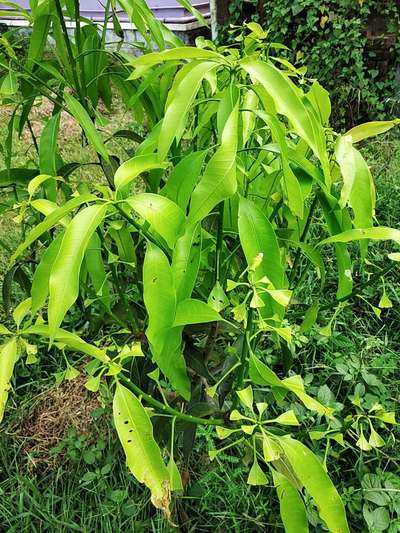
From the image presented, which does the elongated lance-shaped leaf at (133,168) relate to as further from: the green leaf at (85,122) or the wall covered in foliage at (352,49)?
the wall covered in foliage at (352,49)

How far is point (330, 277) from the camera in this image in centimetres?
183

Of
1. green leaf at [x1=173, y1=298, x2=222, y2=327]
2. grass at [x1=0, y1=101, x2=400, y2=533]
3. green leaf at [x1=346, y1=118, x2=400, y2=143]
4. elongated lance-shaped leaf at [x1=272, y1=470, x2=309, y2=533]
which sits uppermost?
green leaf at [x1=346, y1=118, x2=400, y2=143]

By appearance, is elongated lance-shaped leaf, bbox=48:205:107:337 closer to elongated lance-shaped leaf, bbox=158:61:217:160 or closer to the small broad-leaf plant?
the small broad-leaf plant

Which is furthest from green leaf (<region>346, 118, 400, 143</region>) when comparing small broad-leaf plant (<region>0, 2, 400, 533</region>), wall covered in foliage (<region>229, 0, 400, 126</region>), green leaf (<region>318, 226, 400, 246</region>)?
wall covered in foliage (<region>229, 0, 400, 126</region>)

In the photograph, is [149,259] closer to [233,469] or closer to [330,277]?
[233,469]

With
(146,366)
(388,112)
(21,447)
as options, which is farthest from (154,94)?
(388,112)

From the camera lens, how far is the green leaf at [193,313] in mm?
651

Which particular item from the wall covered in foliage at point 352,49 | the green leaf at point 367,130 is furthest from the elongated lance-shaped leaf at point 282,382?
the wall covered in foliage at point 352,49

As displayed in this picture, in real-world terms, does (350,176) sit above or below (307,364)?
above

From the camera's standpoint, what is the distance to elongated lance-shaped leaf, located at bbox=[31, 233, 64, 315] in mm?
682

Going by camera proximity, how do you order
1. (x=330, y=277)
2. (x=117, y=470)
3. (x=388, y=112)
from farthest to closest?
(x=388, y=112)
(x=330, y=277)
(x=117, y=470)

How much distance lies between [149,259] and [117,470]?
0.87m

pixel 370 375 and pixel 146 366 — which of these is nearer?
pixel 146 366

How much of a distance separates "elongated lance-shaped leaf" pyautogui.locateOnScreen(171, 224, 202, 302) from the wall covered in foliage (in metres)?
2.56
